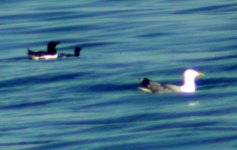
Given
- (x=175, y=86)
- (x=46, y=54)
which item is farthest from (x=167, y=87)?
(x=46, y=54)

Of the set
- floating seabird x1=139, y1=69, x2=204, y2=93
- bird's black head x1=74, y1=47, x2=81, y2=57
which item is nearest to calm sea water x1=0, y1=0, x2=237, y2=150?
floating seabird x1=139, y1=69, x2=204, y2=93

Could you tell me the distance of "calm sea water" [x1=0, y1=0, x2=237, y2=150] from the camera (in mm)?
29859

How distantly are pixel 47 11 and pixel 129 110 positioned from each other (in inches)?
958

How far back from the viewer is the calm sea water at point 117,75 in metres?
29.9

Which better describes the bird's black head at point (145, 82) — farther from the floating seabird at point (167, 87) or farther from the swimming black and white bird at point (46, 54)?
the swimming black and white bird at point (46, 54)

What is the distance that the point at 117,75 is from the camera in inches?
1528

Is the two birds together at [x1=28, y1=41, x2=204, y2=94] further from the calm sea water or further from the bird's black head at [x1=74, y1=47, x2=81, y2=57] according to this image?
the bird's black head at [x1=74, y1=47, x2=81, y2=57]

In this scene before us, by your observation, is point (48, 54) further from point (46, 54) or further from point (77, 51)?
point (77, 51)

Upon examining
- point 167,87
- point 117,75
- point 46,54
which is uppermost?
point 46,54

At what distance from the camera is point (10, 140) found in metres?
29.8

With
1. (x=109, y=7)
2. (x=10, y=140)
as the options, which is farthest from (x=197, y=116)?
(x=109, y=7)

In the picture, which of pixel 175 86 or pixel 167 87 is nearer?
pixel 167 87

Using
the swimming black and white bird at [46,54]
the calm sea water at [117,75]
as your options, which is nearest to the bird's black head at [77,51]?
the calm sea water at [117,75]

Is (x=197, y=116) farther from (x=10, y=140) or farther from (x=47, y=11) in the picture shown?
(x=47, y=11)
